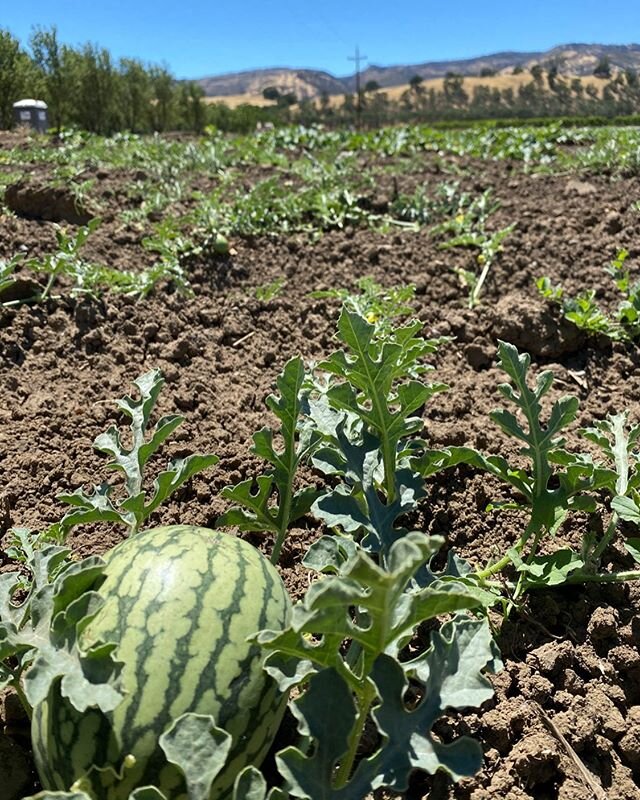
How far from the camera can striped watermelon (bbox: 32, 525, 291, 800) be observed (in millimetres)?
1456

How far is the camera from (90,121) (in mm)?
29062

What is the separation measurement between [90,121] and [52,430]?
2934cm

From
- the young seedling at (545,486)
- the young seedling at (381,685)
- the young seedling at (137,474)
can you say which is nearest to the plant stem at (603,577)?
the young seedling at (545,486)

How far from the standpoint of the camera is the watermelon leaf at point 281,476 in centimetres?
208

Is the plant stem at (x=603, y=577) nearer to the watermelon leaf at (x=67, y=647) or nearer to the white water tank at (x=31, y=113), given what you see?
the watermelon leaf at (x=67, y=647)

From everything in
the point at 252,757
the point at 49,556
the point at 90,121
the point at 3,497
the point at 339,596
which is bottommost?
the point at 252,757

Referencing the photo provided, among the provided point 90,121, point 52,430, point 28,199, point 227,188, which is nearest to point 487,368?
point 52,430

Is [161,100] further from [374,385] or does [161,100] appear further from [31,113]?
[374,385]

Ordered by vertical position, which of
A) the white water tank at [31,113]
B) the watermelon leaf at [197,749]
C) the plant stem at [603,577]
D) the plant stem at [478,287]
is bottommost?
the plant stem at [603,577]

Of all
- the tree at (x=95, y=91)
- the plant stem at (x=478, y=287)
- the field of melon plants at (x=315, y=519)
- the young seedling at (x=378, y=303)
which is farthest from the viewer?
the tree at (x=95, y=91)

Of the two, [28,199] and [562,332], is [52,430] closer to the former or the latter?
[562,332]

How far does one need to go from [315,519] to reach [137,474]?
2.21ft

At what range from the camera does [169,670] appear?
1500 mm

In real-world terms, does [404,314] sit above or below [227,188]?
below
